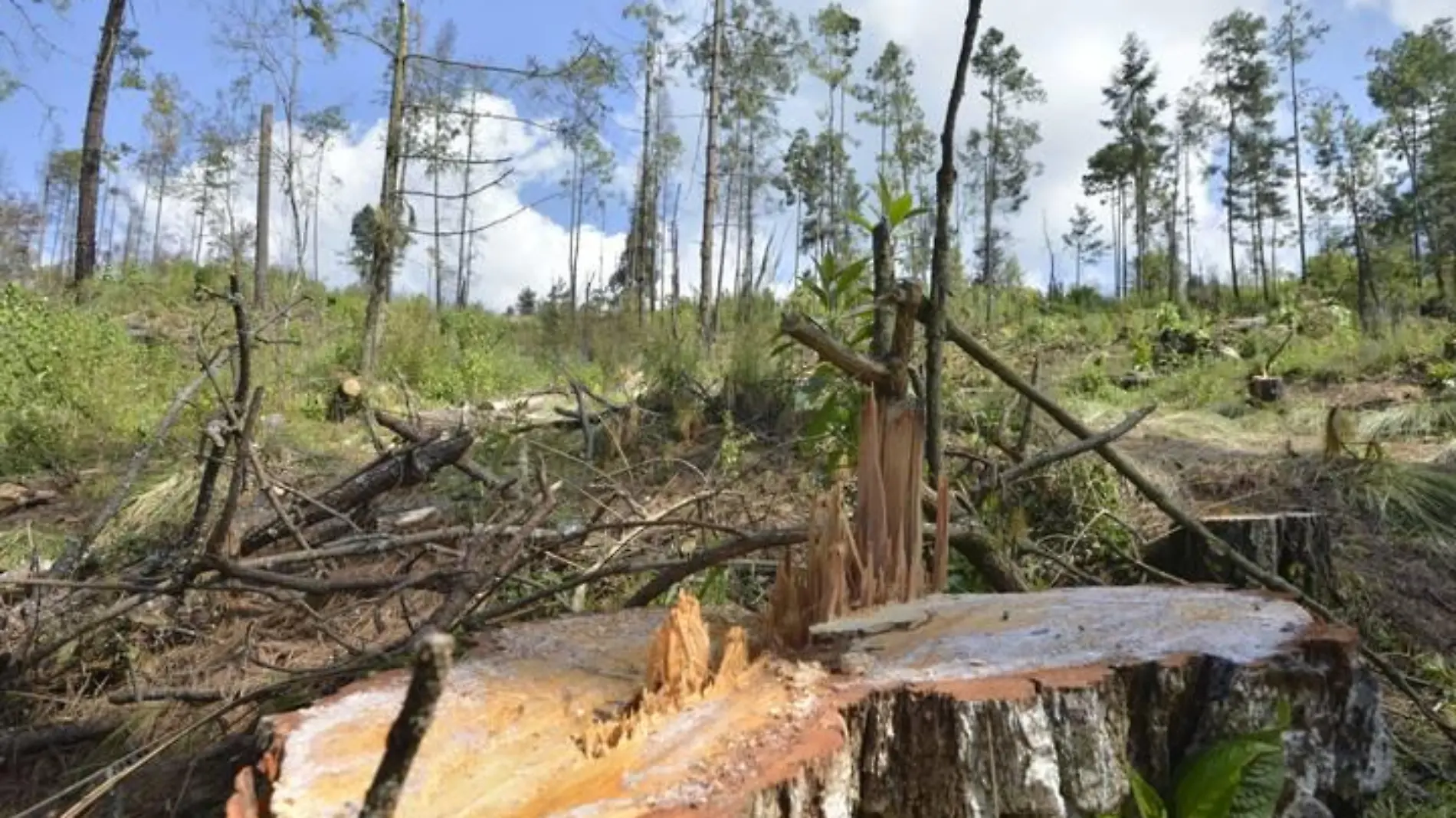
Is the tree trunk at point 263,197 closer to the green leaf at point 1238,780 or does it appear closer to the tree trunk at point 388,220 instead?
the tree trunk at point 388,220

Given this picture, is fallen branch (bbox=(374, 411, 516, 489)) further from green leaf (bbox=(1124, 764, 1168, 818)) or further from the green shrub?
the green shrub

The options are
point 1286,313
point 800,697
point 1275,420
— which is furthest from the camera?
point 1286,313

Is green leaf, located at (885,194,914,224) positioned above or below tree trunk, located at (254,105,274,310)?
below

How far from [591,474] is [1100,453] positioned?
7.34 ft

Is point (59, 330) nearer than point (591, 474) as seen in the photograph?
No

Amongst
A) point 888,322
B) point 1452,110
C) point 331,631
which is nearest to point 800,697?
point 888,322

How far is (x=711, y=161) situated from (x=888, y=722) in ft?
42.6

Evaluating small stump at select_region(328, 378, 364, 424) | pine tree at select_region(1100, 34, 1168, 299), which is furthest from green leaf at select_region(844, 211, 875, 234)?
pine tree at select_region(1100, 34, 1168, 299)

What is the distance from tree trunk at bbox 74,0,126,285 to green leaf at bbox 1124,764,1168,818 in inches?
480

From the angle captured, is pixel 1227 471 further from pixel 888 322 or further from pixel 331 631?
pixel 331 631

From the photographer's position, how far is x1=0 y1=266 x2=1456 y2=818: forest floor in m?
2.46

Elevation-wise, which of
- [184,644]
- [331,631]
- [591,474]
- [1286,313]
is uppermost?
[1286,313]

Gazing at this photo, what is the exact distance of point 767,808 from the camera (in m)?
1.17

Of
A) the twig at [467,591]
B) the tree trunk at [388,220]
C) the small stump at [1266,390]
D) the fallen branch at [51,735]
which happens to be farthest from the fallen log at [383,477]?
the small stump at [1266,390]
